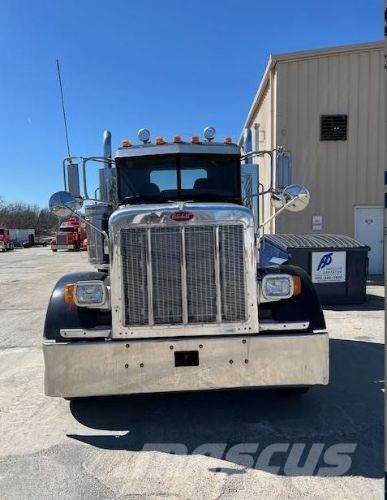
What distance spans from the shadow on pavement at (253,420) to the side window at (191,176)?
225 cm

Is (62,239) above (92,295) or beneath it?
beneath

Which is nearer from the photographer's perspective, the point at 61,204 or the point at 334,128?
the point at 61,204

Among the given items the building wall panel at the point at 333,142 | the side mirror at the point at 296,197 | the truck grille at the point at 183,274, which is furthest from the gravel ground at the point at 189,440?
the building wall panel at the point at 333,142

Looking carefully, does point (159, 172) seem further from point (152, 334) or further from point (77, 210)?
point (152, 334)

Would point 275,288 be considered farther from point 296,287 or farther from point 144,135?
point 144,135

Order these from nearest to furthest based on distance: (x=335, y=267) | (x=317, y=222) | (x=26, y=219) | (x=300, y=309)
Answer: (x=300, y=309) < (x=335, y=267) < (x=317, y=222) < (x=26, y=219)

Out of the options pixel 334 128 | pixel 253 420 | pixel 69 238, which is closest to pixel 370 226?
pixel 334 128

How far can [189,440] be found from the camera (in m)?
3.89

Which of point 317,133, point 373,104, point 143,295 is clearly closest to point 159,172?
point 143,295

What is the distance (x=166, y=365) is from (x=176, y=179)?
7.67ft

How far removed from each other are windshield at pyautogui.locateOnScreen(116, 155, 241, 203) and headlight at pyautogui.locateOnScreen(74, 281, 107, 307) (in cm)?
155

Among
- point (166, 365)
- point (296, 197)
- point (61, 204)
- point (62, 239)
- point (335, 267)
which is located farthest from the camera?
point (62, 239)

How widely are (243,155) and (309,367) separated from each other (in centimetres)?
274

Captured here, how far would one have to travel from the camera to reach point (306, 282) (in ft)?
14.5
